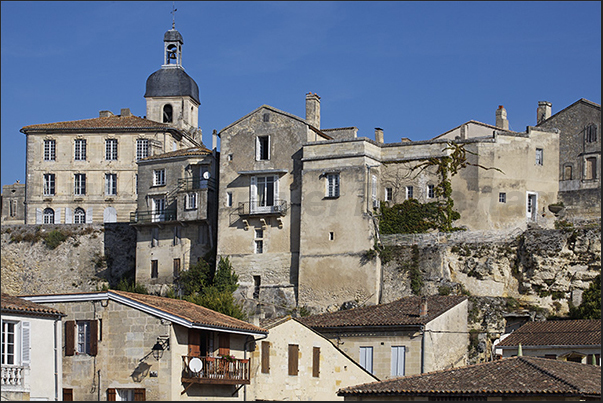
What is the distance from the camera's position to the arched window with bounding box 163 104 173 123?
8869cm

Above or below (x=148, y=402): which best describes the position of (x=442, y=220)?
above

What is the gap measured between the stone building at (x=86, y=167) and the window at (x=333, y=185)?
1972 centimetres

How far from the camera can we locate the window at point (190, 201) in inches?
2689

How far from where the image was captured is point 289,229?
213 ft

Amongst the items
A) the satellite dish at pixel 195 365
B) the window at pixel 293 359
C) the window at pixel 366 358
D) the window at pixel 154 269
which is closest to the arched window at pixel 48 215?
the window at pixel 154 269

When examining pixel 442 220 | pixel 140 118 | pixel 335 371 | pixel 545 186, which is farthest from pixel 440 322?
pixel 140 118

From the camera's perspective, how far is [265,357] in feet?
134

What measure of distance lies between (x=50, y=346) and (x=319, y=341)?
12.5 m

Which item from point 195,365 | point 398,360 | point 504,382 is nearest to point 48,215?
point 398,360

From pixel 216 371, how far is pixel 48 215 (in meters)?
45.5

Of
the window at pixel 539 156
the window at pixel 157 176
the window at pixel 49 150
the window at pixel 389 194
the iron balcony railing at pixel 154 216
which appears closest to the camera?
the window at pixel 389 194

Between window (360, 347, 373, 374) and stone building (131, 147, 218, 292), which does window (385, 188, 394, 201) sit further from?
window (360, 347, 373, 374)

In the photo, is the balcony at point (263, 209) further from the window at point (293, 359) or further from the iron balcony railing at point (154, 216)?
the window at point (293, 359)

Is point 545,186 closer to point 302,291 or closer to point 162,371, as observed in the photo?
point 302,291
